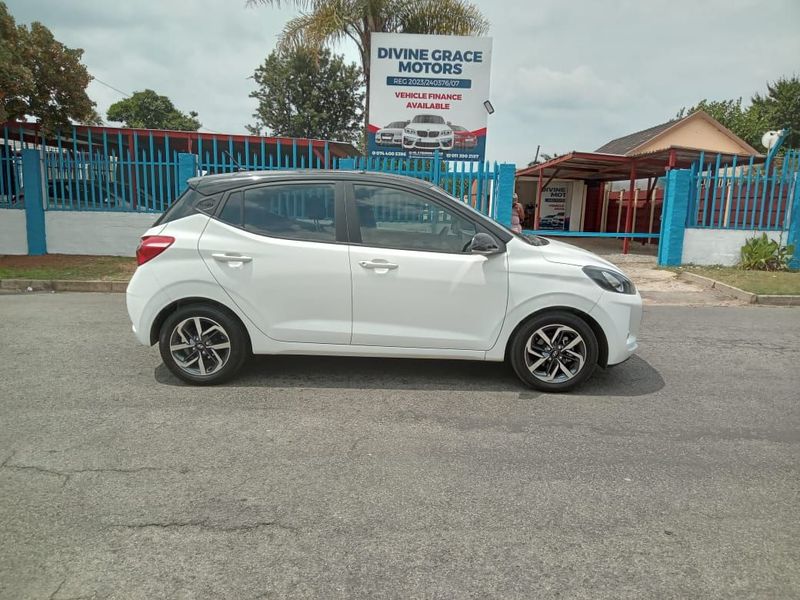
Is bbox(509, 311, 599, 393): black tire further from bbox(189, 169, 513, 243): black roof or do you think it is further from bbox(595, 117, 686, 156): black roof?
bbox(595, 117, 686, 156): black roof

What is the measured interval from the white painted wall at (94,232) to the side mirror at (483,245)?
976cm

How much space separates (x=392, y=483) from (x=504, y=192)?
9.21 meters

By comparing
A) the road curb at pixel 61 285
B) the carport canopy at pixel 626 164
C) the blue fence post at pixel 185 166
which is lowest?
the road curb at pixel 61 285

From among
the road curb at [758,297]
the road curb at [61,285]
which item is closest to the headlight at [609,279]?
the road curb at [758,297]

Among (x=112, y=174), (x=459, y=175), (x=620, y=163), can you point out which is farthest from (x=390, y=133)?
(x=112, y=174)

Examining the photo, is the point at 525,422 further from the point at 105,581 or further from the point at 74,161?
the point at 74,161

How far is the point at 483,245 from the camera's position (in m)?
4.36

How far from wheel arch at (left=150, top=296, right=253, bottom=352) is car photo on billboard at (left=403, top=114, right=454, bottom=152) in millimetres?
12362

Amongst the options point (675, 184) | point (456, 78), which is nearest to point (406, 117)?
point (456, 78)

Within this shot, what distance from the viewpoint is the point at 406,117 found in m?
15.7

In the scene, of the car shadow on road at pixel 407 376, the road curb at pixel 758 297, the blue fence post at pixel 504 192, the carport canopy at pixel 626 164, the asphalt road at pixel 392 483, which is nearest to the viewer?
the asphalt road at pixel 392 483

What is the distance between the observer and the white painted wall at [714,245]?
40.9 feet

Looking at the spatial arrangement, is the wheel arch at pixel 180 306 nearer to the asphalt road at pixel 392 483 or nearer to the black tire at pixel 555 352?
the asphalt road at pixel 392 483

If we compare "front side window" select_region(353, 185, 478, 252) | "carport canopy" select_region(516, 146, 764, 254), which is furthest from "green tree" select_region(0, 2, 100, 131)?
"carport canopy" select_region(516, 146, 764, 254)
